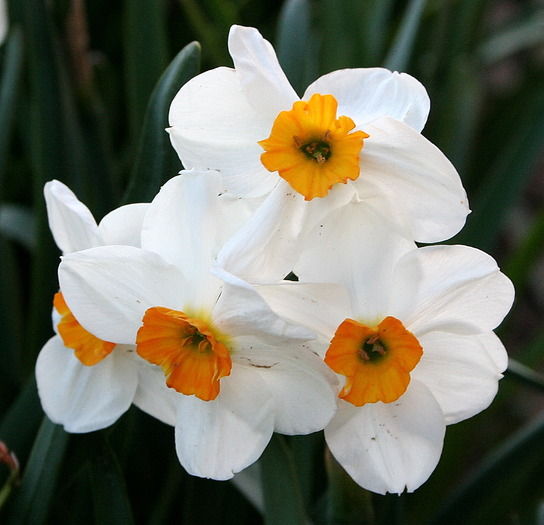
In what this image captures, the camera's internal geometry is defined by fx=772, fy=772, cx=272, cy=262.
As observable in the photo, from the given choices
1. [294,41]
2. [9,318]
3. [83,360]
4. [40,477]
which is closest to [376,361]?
[83,360]

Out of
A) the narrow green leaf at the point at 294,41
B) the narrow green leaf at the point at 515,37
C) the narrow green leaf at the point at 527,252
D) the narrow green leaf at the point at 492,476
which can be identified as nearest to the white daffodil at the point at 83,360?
the narrow green leaf at the point at 294,41

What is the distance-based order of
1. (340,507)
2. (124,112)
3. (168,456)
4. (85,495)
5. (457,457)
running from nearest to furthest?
(340,507)
(85,495)
(168,456)
(457,457)
(124,112)

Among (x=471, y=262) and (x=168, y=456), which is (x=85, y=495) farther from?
(x=471, y=262)

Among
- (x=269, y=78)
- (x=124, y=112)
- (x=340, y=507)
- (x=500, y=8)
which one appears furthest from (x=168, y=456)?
(x=500, y=8)

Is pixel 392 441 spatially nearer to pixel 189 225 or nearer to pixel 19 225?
pixel 189 225

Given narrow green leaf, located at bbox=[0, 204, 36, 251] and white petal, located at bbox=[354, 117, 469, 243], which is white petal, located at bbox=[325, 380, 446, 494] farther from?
narrow green leaf, located at bbox=[0, 204, 36, 251]

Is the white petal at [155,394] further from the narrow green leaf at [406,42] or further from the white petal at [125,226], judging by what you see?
the narrow green leaf at [406,42]

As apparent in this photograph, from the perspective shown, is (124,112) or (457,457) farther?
(124,112)
